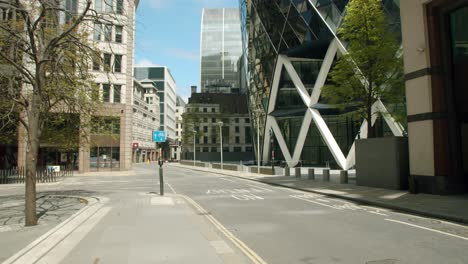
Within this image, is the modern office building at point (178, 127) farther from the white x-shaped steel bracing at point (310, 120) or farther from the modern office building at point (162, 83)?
the white x-shaped steel bracing at point (310, 120)

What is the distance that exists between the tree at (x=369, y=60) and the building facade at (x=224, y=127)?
8217cm

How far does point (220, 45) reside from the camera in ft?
490

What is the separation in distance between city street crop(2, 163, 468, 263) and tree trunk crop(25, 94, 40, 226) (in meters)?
1.56

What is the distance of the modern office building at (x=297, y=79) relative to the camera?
41469mm

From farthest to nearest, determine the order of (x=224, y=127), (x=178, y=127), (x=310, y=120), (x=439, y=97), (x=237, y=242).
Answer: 1. (x=178, y=127)
2. (x=224, y=127)
3. (x=310, y=120)
4. (x=439, y=97)
5. (x=237, y=242)

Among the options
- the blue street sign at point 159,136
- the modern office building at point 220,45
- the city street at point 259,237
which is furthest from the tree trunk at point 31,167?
the modern office building at point 220,45

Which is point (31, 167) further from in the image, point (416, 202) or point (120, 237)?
point (416, 202)

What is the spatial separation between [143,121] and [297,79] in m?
60.2

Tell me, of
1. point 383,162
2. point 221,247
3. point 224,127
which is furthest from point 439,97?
point 224,127

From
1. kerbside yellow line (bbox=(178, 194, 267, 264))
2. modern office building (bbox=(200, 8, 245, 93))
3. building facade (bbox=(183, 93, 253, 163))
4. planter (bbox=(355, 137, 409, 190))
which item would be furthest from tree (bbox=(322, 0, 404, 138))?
modern office building (bbox=(200, 8, 245, 93))

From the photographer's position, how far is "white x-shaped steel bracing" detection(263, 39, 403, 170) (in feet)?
134

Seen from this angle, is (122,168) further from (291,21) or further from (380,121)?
(380,121)

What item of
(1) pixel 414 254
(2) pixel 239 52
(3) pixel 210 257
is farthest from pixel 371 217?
(2) pixel 239 52

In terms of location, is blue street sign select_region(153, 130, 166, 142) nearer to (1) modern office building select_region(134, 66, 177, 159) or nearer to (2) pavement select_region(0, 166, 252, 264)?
(2) pavement select_region(0, 166, 252, 264)
